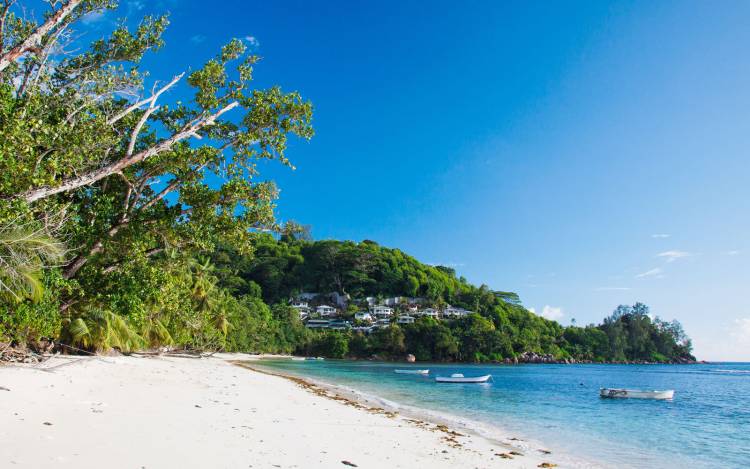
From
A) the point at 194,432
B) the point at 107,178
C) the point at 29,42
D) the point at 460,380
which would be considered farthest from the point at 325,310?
the point at 29,42

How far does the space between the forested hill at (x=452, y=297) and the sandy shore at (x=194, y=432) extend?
90.3 meters

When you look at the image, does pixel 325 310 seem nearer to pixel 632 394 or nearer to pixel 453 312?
pixel 453 312

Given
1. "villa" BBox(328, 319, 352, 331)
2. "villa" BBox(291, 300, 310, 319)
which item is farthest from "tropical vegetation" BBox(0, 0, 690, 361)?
"villa" BBox(291, 300, 310, 319)

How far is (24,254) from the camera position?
889 centimetres

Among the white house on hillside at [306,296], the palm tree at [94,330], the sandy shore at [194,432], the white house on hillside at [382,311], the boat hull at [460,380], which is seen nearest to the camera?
the sandy shore at [194,432]

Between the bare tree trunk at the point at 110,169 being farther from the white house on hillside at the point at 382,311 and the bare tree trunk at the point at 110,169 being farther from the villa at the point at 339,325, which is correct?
the white house on hillside at the point at 382,311

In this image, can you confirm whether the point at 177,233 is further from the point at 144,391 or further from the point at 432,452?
the point at 432,452

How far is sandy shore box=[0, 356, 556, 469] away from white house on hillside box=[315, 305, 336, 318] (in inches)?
4079

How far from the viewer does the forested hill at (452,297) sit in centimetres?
10606

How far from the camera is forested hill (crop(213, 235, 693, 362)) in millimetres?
106062

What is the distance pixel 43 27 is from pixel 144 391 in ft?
31.0

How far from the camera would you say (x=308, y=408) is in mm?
13781

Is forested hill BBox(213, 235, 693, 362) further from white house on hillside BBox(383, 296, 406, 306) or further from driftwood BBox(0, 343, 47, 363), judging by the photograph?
driftwood BBox(0, 343, 47, 363)

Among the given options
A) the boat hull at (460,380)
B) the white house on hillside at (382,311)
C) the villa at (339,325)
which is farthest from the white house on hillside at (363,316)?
the boat hull at (460,380)
